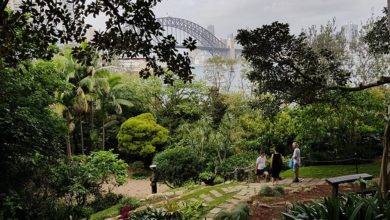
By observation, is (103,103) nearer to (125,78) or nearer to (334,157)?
(125,78)

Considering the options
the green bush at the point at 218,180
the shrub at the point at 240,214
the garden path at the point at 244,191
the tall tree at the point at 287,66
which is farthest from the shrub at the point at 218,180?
the shrub at the point at 240,214

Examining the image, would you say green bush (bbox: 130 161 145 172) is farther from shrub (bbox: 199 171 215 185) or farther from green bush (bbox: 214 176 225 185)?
green bush (bbox: 214 176 225 185)

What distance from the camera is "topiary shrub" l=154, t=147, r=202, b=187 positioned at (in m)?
14.6

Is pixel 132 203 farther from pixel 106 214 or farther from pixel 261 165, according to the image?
pixel 261 165

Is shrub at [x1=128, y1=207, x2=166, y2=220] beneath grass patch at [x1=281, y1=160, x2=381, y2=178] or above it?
above

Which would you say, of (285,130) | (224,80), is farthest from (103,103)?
(285,130)

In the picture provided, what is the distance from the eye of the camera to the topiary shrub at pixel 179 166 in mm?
14570

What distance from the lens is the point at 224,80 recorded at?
2345cm

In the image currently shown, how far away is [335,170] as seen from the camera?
1205 cm

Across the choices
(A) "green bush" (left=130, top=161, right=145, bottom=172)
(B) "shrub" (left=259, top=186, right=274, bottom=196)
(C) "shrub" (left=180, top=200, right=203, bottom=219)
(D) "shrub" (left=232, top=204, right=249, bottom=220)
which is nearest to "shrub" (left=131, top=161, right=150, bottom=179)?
(A) "green bush" (left=130, top=161, right=145, bottom=172)

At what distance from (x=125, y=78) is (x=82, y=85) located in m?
7.17

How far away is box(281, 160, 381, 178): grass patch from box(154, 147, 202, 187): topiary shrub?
3.73 m

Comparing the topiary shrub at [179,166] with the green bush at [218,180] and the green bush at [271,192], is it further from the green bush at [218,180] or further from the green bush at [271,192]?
the green bush at [271,192]

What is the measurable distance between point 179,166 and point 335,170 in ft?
18.6
